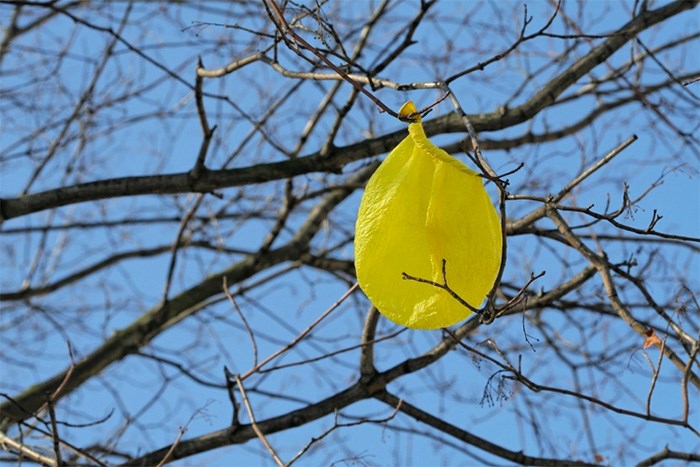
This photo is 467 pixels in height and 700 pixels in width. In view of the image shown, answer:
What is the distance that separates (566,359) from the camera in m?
3.69

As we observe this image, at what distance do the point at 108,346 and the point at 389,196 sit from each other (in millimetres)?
2451

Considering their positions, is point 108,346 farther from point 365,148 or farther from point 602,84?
point 602,84

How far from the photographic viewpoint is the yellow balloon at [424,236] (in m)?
1.55

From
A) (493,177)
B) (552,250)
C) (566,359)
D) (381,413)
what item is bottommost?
(493,177)

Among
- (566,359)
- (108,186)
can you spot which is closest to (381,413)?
(566,359)

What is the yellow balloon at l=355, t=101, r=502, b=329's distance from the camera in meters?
1.55

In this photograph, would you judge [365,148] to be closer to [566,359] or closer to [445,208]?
[445,208]

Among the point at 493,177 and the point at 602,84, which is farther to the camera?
the point at 602,84

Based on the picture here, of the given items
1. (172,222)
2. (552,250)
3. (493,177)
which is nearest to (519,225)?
(493,177)

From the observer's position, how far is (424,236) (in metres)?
1.58

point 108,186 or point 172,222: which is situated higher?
point 172,222

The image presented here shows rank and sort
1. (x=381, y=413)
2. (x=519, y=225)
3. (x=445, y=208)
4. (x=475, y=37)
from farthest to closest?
1. (x=475, y=37)
2. (x=381, y=413)
3. (x=519, y=225)
4. (x=445, y=208)

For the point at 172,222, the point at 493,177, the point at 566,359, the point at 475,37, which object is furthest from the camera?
the point at 172,222

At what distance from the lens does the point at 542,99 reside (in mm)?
2660
